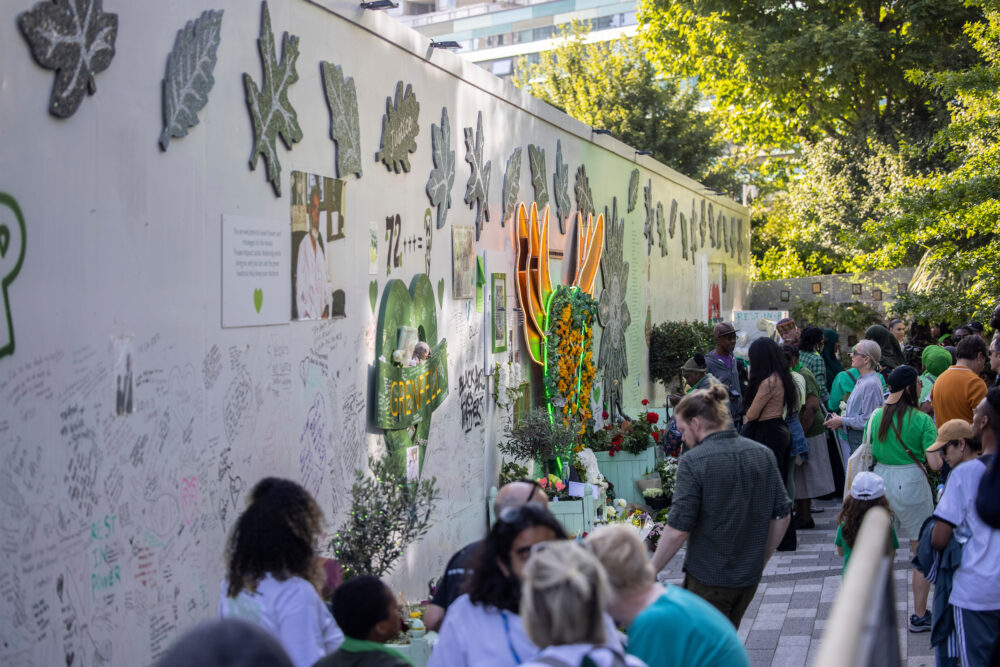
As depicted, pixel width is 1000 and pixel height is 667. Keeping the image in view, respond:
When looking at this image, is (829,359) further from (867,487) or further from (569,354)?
(867,487)

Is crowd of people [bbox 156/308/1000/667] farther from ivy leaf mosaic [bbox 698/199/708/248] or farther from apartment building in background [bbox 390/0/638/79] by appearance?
apartment building in background [bbox 390/0/638/79]

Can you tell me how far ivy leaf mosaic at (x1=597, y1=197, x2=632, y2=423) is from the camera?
12.9m

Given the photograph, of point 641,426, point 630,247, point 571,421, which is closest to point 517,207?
point 571,421

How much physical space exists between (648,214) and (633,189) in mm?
1118

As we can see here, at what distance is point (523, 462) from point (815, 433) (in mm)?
2945

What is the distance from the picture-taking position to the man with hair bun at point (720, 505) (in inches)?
203

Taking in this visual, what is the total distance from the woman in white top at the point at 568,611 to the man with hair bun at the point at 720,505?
8.36 feet

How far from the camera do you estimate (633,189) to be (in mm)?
14984

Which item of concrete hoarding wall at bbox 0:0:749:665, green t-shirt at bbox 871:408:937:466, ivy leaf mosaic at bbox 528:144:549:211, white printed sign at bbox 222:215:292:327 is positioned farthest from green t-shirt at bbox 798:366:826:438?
white printed sign at bbox 222:215:292:327

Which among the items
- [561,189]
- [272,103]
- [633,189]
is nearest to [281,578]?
[272,103]

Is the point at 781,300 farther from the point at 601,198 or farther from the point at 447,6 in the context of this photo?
the point at 447,6

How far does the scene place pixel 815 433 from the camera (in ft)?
33.9

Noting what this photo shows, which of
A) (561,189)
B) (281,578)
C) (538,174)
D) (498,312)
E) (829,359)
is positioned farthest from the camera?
(829,359)

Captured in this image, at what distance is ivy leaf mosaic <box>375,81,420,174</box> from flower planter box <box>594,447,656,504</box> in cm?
471
